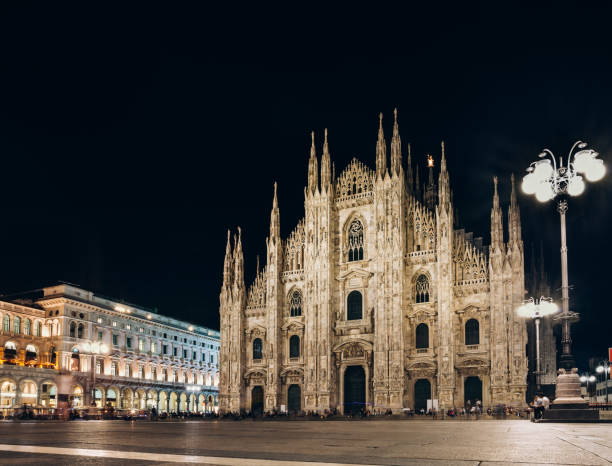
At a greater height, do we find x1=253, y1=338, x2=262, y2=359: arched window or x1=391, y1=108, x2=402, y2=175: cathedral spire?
x1=391, y1=108, x2=402, y2=175: cathedral spire

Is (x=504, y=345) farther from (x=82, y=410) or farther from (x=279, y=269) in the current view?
(x=82, y=410)

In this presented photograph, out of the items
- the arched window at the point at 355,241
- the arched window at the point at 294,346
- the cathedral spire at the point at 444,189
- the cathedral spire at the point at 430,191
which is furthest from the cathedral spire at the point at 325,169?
the cathedral spire at the point at 430,191

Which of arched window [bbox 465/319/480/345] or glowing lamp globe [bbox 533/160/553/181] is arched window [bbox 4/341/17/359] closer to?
arched window [bbox 465/319/480/345]

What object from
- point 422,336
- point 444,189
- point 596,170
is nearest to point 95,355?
point 422,336

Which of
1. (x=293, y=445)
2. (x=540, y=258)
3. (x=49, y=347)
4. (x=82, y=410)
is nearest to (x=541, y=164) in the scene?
(x=293, y=445)

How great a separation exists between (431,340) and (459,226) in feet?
64.2

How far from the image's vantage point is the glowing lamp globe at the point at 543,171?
24578 millimetres

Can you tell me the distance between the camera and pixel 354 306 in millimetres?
56750

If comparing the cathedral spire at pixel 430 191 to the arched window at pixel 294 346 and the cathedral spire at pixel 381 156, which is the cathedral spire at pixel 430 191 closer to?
the cathedral spire at pixel 381 156

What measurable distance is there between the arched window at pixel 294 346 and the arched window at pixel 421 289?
12.3m

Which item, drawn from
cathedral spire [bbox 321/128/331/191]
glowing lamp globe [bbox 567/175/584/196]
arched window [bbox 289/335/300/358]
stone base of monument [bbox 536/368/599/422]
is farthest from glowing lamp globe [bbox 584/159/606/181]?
arched window [bbox 289/335/300/358]

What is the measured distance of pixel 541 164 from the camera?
24672 millimetres

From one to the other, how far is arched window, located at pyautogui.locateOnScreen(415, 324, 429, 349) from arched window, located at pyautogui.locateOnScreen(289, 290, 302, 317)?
11.6 metres

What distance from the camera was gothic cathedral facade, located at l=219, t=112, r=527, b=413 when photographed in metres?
49.8
